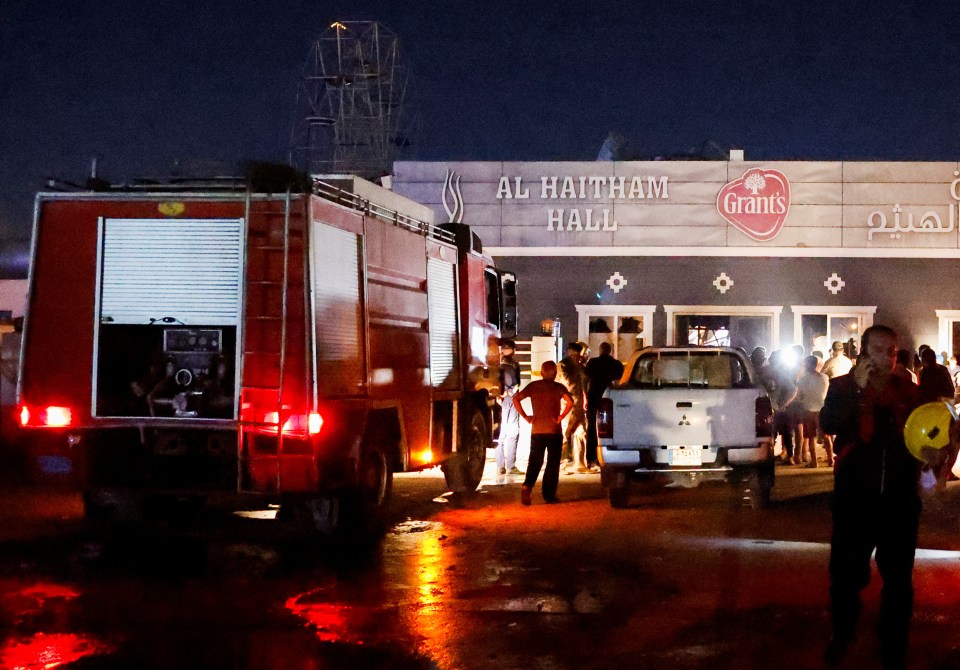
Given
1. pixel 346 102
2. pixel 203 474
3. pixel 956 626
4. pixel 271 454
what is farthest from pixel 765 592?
pixel 346 102

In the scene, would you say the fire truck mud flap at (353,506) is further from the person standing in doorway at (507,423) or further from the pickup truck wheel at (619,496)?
the person standing in doorway at (507,423)

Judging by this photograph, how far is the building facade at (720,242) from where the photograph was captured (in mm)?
28031

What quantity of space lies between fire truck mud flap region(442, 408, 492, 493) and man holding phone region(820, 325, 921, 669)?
7.58 metres

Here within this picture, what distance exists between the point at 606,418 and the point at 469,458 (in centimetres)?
217

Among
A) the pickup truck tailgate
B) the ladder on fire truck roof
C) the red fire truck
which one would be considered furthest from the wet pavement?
the ladder on fire truck roof

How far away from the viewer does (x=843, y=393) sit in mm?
6648

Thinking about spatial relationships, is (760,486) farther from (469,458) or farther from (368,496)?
(368,496)

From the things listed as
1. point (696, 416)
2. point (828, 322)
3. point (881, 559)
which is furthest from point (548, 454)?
point (828, 322)

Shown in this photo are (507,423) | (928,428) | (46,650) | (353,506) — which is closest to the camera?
(928,428)

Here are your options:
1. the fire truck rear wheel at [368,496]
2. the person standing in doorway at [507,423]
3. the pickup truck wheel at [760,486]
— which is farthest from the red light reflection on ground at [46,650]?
the person standing in doorway at [507,423]

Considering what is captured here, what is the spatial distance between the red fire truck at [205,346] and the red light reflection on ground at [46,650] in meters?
2.98

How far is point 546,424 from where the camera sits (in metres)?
13.8

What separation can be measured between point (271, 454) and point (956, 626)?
5.25m

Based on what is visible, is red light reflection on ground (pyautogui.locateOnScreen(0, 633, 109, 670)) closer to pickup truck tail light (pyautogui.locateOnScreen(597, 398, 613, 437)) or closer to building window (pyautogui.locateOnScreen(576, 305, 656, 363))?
pickup truck tail light (pyautogui.locateOnScreen(597, 398, 613, 437))
